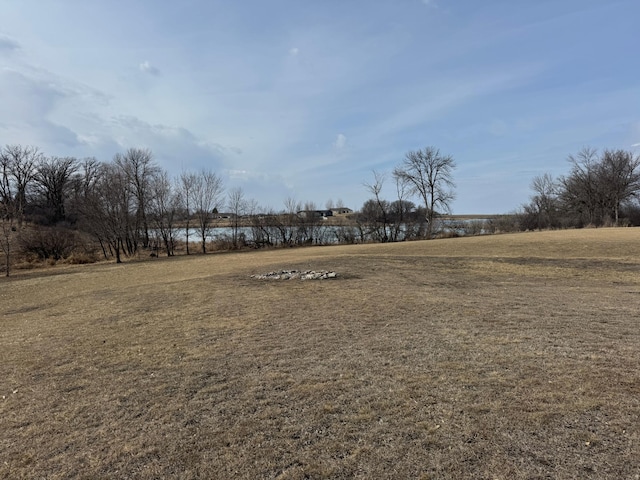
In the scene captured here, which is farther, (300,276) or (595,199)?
(595,199)

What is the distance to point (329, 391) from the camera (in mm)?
4145

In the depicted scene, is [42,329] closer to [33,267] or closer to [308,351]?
[308,351]

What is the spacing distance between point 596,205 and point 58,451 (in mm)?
67423

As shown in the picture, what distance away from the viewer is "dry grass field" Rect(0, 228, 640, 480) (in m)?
2.87

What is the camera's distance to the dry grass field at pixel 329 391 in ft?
9.42

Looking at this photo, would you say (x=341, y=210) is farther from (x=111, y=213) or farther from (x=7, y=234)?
(x=7, y=234)

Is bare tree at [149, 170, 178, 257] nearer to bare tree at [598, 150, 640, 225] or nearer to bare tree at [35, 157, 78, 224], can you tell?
bare tree at [35, 157, 78, 224]

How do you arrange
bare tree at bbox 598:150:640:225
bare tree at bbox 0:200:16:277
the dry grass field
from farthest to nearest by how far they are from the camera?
bare tree at bbox 598:150:640:225 → bare tree at bbox 0:200:16:277 → the dry grass field

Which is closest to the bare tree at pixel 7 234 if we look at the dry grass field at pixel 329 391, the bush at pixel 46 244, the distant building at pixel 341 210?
the bush at pixel 46 244

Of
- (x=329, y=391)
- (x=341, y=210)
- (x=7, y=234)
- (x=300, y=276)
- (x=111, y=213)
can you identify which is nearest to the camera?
(x=329, y=391)

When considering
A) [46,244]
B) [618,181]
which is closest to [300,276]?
[46,244]

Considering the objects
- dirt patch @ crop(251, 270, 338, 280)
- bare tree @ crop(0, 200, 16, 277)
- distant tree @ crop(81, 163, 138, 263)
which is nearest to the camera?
dirt patch @ crop(251, 270, 338, 280)

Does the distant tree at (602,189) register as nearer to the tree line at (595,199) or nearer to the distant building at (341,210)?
the tree line at (595,199)

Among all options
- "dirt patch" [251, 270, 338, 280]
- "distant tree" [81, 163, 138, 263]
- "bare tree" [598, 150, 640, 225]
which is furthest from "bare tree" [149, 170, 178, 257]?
"bare tree" [598, 150, 640, 225]
